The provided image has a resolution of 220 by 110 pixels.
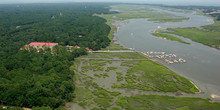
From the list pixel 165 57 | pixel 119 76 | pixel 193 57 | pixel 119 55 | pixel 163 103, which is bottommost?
pixel 163 103

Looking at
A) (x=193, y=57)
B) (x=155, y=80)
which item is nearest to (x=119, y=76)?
(x=155, y=80)

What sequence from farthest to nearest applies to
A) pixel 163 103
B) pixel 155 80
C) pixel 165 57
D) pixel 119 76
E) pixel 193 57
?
pixel 165 57, pixel 193 57, pixel 119 76, pixel 155 80, pixel 163 103

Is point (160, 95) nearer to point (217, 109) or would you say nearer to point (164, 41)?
point (217, 109)

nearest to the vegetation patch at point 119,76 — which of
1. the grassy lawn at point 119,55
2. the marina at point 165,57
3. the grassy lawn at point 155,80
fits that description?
the grassy lawn at point 155,80

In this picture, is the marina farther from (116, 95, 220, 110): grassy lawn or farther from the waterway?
(116, 95, 220, 110): grassy lawn

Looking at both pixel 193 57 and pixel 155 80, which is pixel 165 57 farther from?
pixel 155 80

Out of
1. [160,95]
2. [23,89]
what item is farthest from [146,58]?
[23,89]
